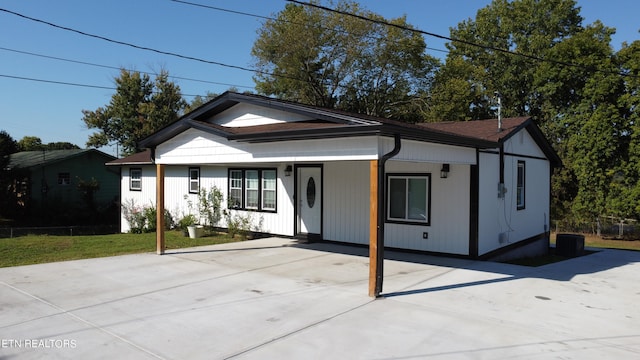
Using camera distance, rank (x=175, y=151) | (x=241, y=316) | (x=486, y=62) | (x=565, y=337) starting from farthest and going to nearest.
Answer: (x=486, y=62)
(x=175, y=151)
(x=241, y=316)
(x=565, y=337)

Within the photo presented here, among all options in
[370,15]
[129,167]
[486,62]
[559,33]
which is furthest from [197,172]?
[559,33]

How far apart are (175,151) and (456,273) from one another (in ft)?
22.7

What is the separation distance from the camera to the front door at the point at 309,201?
12.7m

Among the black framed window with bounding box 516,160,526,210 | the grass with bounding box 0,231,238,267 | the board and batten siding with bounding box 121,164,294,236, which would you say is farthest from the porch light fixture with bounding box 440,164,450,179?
the grass with bounding box 0,231,238,267

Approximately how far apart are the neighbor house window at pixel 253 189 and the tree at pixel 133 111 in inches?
918

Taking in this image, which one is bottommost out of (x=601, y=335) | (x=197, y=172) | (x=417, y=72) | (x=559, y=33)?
(x=601, y=335)

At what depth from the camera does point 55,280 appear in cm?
780

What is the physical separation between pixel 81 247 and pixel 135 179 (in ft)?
22.4

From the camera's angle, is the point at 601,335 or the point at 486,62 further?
the point at 486,62

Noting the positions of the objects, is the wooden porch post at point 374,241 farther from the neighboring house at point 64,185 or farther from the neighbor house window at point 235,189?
the neighboring house at point 64,185

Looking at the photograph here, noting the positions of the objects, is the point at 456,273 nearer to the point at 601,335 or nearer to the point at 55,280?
the point at 601,335

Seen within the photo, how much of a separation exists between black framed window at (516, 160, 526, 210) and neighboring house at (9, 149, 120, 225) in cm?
2135

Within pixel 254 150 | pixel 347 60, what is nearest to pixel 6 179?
pixel 254 150

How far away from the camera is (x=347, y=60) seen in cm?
3111
